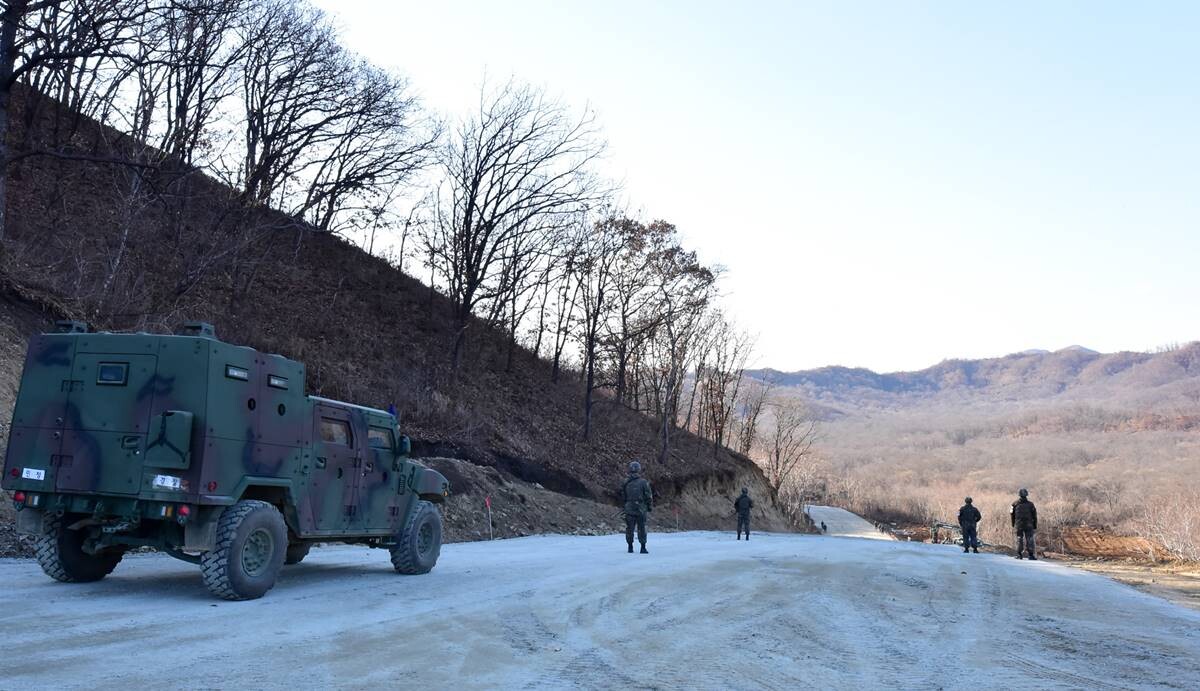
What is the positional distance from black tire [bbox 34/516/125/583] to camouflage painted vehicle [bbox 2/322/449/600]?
1 cm

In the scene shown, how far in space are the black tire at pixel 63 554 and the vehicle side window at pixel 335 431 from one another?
9.39 feet

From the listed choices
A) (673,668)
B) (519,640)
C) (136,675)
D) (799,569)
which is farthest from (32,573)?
(799,569)

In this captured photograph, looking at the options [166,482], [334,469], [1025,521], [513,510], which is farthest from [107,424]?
[1025,521]

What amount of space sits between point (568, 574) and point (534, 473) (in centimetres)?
1955

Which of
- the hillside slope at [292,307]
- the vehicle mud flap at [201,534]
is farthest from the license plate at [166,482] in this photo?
the hillside slope at [292,307]

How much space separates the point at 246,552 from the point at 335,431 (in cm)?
229

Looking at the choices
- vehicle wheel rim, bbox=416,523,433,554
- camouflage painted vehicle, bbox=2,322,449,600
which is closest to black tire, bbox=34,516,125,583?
camouflage painted vehicle, bbox=2,322,449,600

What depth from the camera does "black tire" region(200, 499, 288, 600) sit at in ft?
32.5

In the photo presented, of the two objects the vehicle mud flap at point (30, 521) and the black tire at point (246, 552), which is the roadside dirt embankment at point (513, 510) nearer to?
the black tire at point (246, 552)

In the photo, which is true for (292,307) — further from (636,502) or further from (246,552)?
(246,552)

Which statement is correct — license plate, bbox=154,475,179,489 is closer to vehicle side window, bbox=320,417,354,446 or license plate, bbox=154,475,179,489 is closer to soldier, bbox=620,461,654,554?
vehicle side window, bbox=320,417,354,446

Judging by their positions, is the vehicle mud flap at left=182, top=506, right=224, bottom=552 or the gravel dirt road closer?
the gravel dirt road

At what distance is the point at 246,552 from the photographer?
33.7 feet

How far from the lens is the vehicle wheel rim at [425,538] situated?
44.9 feet
